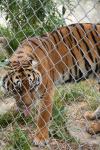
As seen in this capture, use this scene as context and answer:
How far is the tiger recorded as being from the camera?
14.3 feet

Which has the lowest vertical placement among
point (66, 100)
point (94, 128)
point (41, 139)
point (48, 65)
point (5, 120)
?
point (94, 128)

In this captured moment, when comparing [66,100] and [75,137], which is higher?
[66,100]

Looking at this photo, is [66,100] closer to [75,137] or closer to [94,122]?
[94,122]

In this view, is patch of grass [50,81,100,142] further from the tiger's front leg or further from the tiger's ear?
the tiger's ear

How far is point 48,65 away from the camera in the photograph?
4.62 metres

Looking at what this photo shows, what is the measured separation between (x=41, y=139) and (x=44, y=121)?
0.57 ft

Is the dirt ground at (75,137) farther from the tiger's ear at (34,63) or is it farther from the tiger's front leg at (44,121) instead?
the tiger's ear at (34,63)

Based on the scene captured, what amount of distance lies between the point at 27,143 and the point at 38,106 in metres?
0.71

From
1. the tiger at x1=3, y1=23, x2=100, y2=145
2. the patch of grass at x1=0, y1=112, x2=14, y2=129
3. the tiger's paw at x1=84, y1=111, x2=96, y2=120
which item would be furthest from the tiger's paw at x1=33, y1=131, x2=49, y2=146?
the tiger's paw at x1=84, y1=111, x2=96, y2=120

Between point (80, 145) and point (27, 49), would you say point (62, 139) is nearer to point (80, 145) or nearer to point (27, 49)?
point (80, 145)

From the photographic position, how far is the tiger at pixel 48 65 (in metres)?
4.34

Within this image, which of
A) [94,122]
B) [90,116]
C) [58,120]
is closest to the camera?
[58,120]

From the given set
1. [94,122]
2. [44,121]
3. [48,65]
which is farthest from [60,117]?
[48,65]

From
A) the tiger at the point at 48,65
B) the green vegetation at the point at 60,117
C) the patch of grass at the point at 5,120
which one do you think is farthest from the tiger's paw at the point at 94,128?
the patch of grass at the point at 5,120
